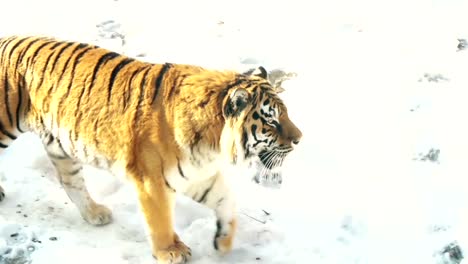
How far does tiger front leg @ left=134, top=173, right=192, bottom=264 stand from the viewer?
3.36 m

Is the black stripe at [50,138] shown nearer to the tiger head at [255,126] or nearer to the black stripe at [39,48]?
the black stripe at [39,48]

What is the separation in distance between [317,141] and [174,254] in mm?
1327

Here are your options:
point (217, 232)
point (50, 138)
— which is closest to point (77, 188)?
point (50, 138)

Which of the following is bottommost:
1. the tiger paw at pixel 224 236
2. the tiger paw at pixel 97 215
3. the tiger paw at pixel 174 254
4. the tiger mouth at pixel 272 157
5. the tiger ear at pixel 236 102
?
the tiger paw at pixel 97 215

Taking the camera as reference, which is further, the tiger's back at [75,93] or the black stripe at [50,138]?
the black stripe at [50,138]

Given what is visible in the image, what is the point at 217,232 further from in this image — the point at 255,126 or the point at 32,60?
the point at 32,60

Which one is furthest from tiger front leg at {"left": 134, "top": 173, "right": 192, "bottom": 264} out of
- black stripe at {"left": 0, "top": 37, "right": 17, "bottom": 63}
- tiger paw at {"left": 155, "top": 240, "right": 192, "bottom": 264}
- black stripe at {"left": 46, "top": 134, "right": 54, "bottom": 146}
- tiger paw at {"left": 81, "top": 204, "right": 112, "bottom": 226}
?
black stripe at {"left": 0, "top": 37, "right": 17, "bottom": 63}

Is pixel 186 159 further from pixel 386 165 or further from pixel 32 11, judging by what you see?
pixel 32 11

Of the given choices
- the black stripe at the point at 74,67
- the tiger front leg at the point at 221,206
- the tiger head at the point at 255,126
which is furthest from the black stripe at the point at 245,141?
the black stripe at the point at 74,67

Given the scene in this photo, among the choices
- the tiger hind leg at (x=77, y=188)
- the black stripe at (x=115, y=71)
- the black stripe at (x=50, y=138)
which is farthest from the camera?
the tiger hind leg at (x=77, y=188)

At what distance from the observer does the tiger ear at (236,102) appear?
3100 millimetres

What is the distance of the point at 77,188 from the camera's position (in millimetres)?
3898

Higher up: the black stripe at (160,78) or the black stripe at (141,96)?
the black stripe at (160,78)

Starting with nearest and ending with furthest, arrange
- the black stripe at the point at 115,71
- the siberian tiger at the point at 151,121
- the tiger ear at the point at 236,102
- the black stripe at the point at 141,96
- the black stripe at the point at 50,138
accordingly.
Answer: the tiger ear at the point at 236,102
the siberian tiger at the point at 151,121
the black stripe at the point at 141,96
the black stripe at the point at 115,71
the black stripe at the point at 50,138
